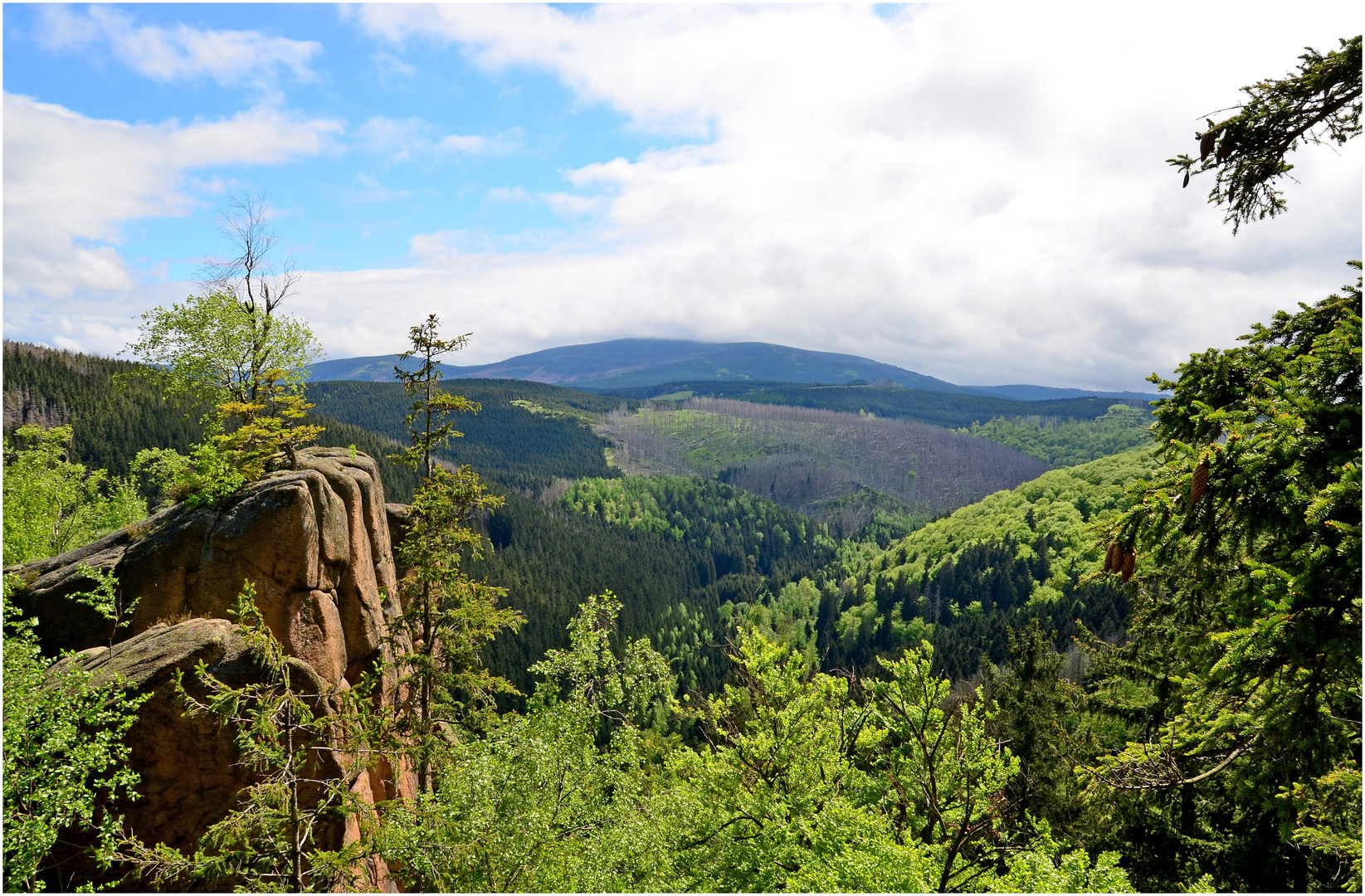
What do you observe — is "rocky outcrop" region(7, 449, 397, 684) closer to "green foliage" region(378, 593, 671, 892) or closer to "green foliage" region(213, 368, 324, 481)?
"green foliage" region(213, 368, 324, 481)

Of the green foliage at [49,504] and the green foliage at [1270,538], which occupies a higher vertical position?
the green foliage at [1270,538]

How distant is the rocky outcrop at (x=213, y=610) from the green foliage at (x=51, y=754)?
2.28 feet

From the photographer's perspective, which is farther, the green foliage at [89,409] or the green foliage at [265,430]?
the green foliage at [89,409]

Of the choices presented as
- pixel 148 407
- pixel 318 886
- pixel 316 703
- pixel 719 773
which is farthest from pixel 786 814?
pixel 148 407

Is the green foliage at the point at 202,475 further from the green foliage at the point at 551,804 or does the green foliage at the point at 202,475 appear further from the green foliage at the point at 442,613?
the green foliage at the point at 551,804

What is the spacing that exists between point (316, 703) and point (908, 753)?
51.3 feet

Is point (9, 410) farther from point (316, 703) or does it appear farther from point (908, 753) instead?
point (908, 753)

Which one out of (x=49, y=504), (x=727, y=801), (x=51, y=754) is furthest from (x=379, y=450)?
(x=727, y=801)

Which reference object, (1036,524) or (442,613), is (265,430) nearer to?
(442,613)

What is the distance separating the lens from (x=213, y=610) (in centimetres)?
1933

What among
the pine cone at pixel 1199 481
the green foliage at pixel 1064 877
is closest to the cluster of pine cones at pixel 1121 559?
the pine cone at pixel 1199 481

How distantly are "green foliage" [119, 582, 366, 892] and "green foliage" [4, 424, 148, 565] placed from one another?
17598 millimetres

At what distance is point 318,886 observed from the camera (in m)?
14.9

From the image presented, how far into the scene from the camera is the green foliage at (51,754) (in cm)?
1279
